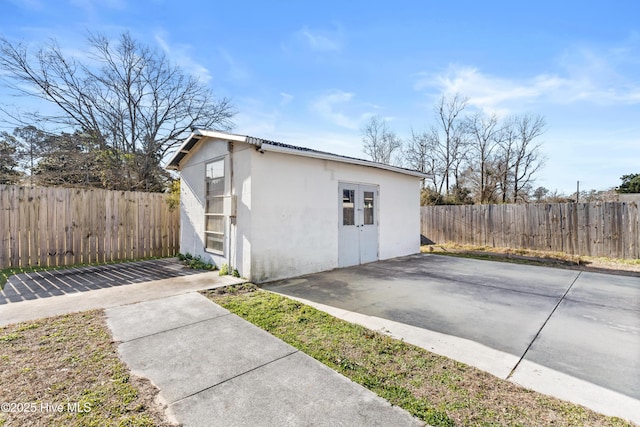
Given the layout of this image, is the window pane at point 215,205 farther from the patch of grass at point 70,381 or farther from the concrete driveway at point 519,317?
the patch of grass at point 70,381

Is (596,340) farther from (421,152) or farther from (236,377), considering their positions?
(421,152)

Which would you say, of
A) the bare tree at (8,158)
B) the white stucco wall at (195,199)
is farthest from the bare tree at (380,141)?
the bare tree at (8,158)

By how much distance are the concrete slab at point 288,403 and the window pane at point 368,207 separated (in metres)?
5.66

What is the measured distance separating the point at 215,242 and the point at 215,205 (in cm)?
89

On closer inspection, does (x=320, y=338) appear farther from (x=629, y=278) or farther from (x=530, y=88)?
(x=530, y=88)

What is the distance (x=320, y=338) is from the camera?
10.1ft

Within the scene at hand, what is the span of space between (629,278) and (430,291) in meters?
4.88

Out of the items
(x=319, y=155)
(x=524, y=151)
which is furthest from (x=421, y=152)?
(x=319, y=155)

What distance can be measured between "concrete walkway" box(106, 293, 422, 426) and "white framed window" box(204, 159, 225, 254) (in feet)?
10.0

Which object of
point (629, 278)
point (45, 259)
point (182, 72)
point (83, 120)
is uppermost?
point (182, 72)

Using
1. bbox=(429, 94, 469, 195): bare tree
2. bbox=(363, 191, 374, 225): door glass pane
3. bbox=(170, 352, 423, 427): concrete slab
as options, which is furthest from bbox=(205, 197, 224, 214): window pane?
bbox=(429, 94, 469, 195): bare tree

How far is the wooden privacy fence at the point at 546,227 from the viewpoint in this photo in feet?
26.5

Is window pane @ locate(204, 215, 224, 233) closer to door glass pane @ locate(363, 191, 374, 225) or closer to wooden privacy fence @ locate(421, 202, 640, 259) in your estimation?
door glass pane @ locate(363, 191, 374, 225)

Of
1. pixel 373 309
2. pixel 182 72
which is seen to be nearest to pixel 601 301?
pixel 373 309
